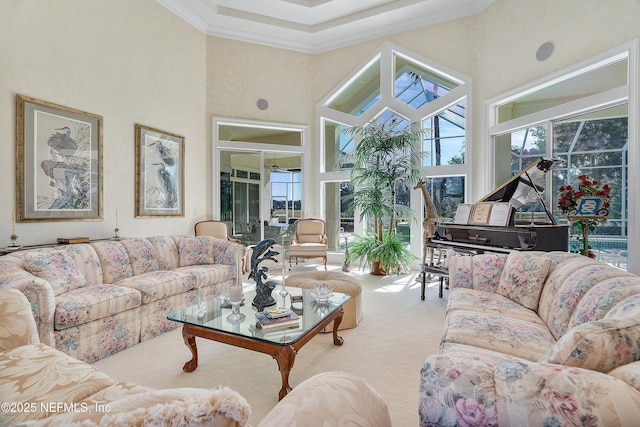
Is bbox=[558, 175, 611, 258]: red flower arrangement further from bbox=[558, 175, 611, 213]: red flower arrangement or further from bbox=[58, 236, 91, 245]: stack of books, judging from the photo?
bbox=[58, 236, 91, 245]: stack of books

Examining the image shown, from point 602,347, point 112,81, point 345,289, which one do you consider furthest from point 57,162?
point 602,347

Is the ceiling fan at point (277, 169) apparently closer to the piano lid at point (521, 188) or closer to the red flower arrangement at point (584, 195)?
the piano lid at point (521, 188)

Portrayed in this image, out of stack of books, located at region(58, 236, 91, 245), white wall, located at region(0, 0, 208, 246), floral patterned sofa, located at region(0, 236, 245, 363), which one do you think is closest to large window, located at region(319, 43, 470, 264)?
white wall, located at region(0, 0, 208, 246)

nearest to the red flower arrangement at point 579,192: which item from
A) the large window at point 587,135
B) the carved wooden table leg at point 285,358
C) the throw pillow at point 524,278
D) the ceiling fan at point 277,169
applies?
the large window at point 587,135

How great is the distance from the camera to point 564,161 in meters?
4.06

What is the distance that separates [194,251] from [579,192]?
4.80 metres

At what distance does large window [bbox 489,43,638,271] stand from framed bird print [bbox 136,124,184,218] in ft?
17.8

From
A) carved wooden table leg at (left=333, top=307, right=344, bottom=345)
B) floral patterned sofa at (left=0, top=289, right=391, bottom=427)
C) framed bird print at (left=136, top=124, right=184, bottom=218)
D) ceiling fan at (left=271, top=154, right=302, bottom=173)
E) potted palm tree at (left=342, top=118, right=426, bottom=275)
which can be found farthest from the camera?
ceiling fan at (left=271, top=154, right=302, bottom=173)

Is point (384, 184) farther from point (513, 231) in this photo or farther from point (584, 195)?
point (584, 195)

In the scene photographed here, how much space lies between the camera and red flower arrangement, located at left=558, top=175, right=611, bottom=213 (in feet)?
11.5

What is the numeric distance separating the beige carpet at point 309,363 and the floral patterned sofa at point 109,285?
20 cm

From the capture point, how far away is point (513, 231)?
348cm

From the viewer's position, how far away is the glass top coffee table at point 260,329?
6.35 ft

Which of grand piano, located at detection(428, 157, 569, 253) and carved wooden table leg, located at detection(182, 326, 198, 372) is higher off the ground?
grand piano, located at detection(428, 157, 569, 253)
